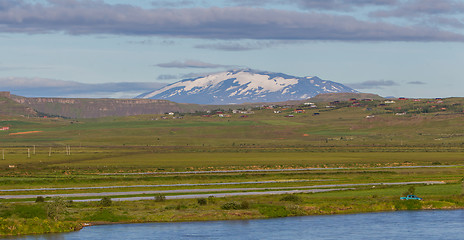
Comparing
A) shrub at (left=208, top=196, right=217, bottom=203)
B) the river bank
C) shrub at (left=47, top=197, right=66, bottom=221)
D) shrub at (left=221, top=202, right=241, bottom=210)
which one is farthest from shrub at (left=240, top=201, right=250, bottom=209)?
shrub at (left=47, top=197, right=66, bottom=221)

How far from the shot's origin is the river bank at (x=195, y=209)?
58.2 metres

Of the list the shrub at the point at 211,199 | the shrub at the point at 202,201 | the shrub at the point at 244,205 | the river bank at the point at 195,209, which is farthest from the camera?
the shrub at the point at 211,199

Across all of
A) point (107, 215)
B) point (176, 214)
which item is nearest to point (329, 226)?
point (176, 214)

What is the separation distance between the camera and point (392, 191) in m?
77.6

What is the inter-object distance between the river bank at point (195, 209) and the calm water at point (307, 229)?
1389 millimetres

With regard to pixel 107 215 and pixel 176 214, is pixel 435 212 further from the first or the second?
pixel 107 215

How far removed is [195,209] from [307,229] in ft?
39.8

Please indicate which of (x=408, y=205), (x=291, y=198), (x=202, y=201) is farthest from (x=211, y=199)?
(x=408, y=205)

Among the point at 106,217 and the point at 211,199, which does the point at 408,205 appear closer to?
the point at 211,199

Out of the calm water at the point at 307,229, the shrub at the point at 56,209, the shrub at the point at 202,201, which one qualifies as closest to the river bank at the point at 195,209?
the shrub at the point at 202,201

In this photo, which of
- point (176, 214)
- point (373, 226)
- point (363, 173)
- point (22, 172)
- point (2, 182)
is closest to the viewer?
point (373, 226)

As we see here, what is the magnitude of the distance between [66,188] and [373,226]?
138 feet

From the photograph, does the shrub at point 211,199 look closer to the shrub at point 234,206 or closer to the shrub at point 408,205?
the shrub at point 234,206

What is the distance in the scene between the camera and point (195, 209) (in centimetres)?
6481
